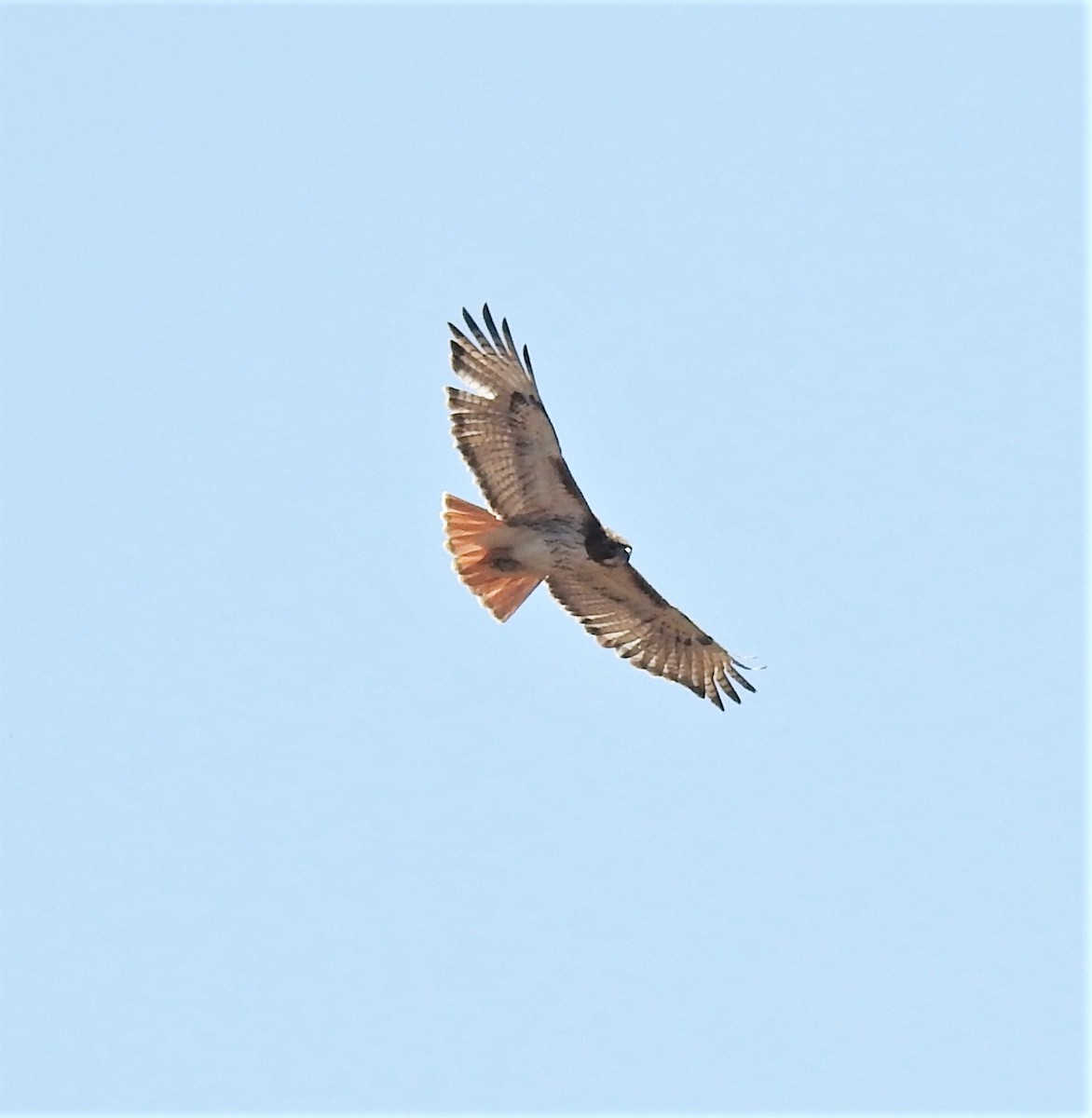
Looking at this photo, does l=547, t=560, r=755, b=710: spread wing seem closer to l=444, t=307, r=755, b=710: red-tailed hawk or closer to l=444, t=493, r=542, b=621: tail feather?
l=444, t=307, r=755, b=710: red-tailed hawk

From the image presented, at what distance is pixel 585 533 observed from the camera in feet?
54.5

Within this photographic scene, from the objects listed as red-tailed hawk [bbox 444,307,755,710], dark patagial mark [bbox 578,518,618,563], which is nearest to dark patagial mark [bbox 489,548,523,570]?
red-tailed hawk [bbox 444,307,755,710]

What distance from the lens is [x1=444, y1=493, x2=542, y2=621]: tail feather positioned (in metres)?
16.5

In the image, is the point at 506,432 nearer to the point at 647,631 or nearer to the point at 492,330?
the point at 492,330

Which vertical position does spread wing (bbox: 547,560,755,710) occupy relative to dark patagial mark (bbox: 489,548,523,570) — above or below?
above

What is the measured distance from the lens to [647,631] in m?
17.8

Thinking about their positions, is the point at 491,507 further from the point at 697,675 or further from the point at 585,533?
the point at 697,675

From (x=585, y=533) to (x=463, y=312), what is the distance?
1.71m

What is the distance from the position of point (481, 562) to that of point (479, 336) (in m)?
1.56

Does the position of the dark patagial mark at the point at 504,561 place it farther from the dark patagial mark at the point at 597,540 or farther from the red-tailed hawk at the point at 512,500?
the dark patagial mark at the point at 597,540

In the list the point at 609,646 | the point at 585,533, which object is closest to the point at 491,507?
the point at 585,533

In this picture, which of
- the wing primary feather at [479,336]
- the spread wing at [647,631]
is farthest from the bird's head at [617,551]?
the wing primary feather at [479,336]

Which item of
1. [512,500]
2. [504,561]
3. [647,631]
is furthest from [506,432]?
[647,631]

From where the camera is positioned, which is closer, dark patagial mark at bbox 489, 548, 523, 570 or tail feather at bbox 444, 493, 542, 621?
tail feather at bbox 444, 493, 542, 621
